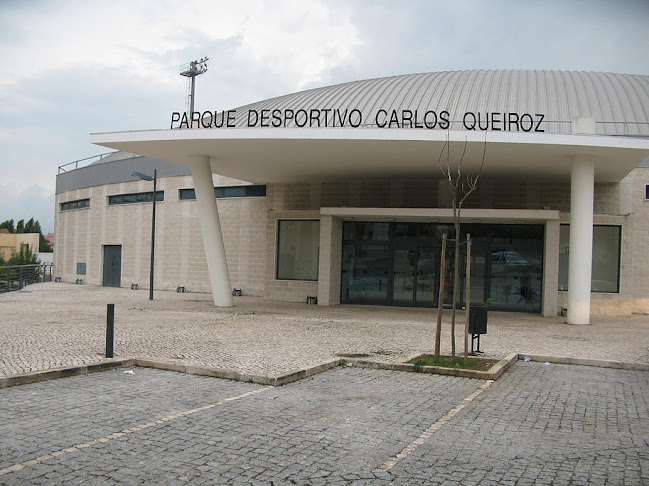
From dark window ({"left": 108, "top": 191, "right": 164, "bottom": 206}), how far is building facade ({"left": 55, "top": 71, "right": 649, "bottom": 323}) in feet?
9.38

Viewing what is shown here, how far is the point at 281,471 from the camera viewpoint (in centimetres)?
522

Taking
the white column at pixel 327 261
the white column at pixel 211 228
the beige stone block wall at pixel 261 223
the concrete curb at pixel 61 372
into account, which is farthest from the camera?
the white column at pixel 327 261

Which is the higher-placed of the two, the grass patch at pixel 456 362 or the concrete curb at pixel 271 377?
the grass patch at pixel 456 362

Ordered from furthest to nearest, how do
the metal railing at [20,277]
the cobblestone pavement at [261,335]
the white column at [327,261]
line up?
the metal railing at [20,277]
the white column at [327,261]
the cobblestone pavement at [261,335]

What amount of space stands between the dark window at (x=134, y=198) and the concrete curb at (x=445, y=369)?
22.5 m

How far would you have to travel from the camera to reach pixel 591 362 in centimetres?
1091

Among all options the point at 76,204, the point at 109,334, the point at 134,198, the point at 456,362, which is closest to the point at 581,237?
the point at 456,362

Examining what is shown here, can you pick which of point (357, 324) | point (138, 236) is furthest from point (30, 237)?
point (357, 324)

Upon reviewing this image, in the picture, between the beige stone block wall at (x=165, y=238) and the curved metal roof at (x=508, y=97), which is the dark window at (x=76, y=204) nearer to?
the beige stone block wall at (x=165, y=238)

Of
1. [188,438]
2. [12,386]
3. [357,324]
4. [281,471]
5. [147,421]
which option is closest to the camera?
[281,471]

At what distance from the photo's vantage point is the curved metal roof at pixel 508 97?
2253cm

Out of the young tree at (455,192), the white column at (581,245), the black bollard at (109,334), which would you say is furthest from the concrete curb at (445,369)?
the white column at (581,245)

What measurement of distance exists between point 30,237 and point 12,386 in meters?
68.7

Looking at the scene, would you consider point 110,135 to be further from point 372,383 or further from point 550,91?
point 550,91
